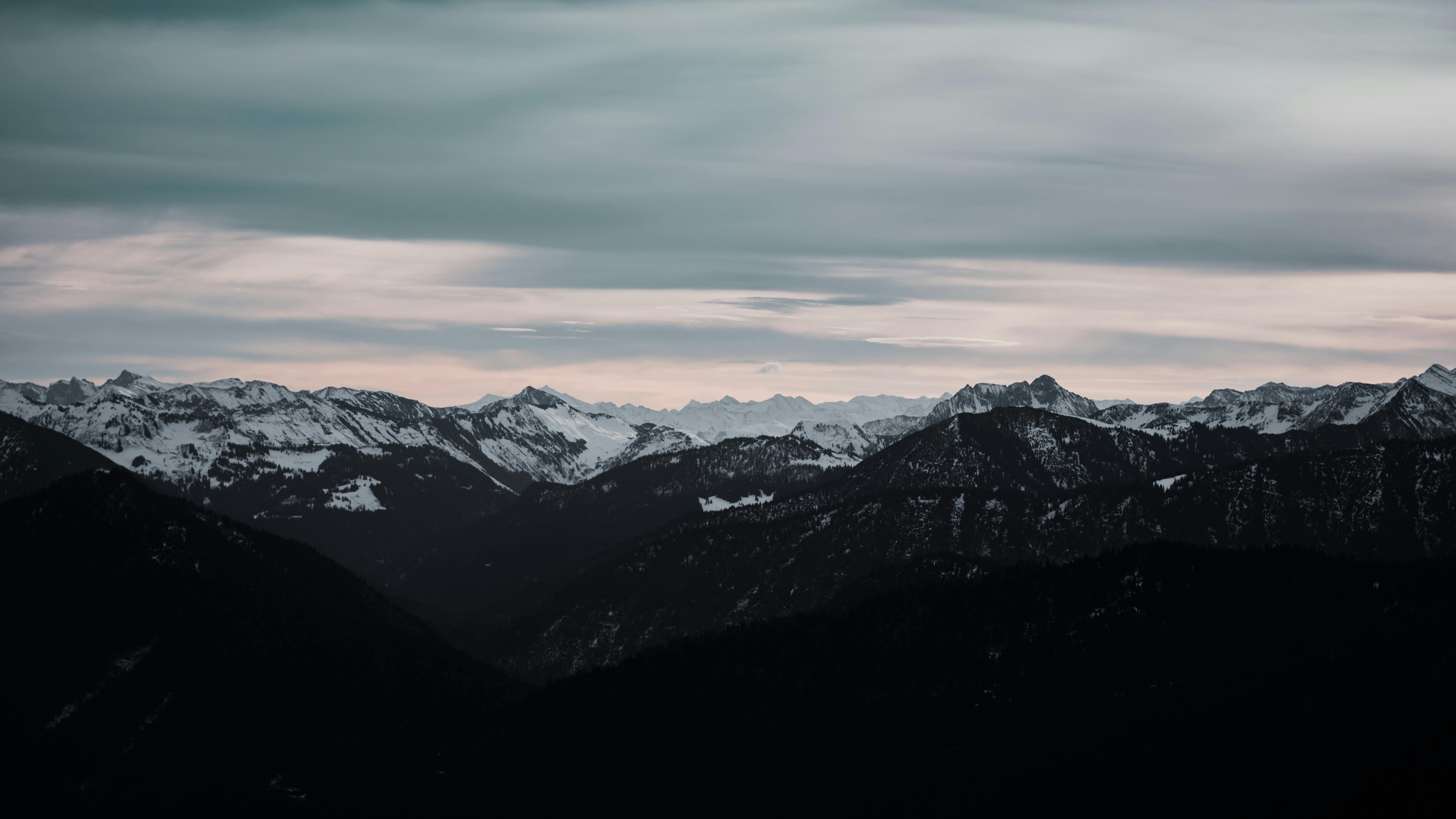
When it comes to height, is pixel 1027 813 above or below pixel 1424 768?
below

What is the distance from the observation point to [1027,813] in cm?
19888

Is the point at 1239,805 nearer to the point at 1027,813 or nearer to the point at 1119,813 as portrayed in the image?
the point at 1119,813

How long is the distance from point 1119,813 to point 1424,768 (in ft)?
173

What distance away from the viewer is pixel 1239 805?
633 feet

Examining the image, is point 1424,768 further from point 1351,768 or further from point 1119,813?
point 1119,813

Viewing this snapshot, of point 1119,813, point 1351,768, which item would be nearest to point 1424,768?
point 1351,768

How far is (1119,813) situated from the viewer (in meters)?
197

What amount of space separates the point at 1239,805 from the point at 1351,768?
76.5 ft

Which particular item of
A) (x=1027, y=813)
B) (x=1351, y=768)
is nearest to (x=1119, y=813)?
(x=1027, y=813)

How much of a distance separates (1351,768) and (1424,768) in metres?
11.3

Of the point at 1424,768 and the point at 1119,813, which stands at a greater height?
the point at 1424,768

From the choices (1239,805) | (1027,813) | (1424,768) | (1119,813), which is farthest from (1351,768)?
(1027,813)

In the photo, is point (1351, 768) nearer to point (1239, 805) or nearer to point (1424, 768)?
point (1424, 768)

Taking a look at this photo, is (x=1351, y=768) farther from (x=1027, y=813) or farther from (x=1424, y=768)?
(x=1027, y=813)
